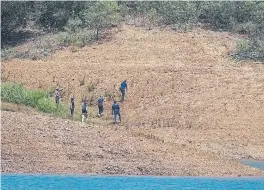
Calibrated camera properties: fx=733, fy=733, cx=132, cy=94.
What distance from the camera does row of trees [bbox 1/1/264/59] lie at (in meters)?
48.1

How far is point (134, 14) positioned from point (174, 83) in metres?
13.8

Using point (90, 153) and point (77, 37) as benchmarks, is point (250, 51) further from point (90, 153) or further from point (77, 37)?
point (90, 153)

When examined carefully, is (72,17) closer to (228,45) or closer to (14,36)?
(14,36)

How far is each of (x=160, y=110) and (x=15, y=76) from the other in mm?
8883

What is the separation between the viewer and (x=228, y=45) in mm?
45844

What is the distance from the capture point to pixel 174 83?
131 feet

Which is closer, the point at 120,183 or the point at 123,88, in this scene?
the point at 120,183

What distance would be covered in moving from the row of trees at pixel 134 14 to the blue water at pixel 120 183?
22.0 meters

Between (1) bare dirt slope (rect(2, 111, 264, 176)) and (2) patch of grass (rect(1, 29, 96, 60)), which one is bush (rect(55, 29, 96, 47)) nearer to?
(2) patch of grass (rect(1, 29, 96, 60))

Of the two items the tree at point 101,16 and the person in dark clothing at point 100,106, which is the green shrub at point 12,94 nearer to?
the person in dark clothing at point 100,106

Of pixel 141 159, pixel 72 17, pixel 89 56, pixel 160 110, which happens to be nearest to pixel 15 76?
pixel 89 56

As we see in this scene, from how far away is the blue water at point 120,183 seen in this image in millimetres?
21220

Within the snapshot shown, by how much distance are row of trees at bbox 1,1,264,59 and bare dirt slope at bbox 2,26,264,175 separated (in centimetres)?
153

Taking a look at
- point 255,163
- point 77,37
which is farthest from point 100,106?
point 77,37
